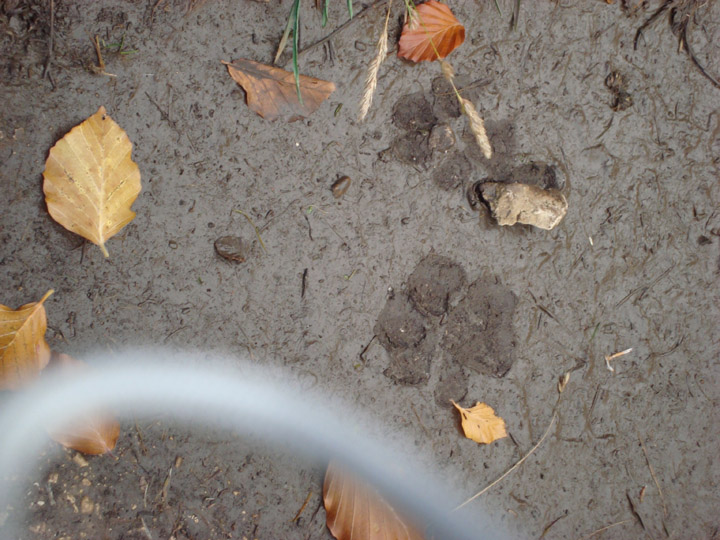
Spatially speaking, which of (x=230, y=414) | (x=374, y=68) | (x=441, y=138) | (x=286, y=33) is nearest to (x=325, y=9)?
(x=286, y=33)

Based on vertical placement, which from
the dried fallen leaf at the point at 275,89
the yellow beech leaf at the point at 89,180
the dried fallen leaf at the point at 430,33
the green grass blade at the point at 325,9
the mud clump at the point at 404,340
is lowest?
the mud clump at the point at 404,340

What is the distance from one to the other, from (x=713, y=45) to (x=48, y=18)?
2.44 metres

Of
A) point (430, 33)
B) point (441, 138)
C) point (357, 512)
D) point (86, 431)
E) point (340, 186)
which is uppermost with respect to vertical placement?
point (430, 33)

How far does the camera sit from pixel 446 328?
1734mm

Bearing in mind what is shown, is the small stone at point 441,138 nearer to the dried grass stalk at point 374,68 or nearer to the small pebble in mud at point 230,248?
the dried grass stalk at point 374,68

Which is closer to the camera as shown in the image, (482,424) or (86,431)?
(86,431)

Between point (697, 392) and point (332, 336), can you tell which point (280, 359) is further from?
point (697, 392)

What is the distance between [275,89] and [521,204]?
97 centimetres

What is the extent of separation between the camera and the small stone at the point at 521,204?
1711 mm

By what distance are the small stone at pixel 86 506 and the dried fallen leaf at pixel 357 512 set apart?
779 mm

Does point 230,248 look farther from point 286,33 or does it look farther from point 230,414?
point 286,33

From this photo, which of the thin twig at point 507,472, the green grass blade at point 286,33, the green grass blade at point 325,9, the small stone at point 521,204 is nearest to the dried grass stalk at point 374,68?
the green grass blade at point 325,9

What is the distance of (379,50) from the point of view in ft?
5.42

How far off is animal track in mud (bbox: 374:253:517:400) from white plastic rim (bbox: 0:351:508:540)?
0.92 ft
